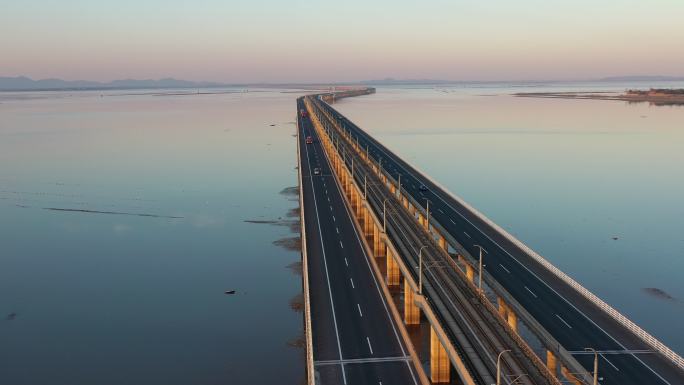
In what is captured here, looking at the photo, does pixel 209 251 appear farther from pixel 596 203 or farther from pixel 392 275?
pixel 596 203

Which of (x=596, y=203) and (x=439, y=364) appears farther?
(x=596, y=203)

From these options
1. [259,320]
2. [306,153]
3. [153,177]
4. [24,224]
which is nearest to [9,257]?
[24,224]

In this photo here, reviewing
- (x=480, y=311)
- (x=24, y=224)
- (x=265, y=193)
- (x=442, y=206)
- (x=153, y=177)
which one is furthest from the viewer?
(x=153, y=177)

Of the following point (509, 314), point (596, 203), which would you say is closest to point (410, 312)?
point (509, 314)

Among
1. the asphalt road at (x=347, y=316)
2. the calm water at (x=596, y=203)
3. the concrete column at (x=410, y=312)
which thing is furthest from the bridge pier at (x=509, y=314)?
the calm water at (x=596, y=203)

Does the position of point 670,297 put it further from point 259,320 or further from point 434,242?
point 259,320

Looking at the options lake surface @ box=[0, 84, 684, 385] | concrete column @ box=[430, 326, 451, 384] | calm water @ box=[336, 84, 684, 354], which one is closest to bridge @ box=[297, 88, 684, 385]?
concrete column @ box=[430, 326, 451, 384]

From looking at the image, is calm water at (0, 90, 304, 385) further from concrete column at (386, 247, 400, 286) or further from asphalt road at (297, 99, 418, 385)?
concrete column at (386, 247, 400, 286)
